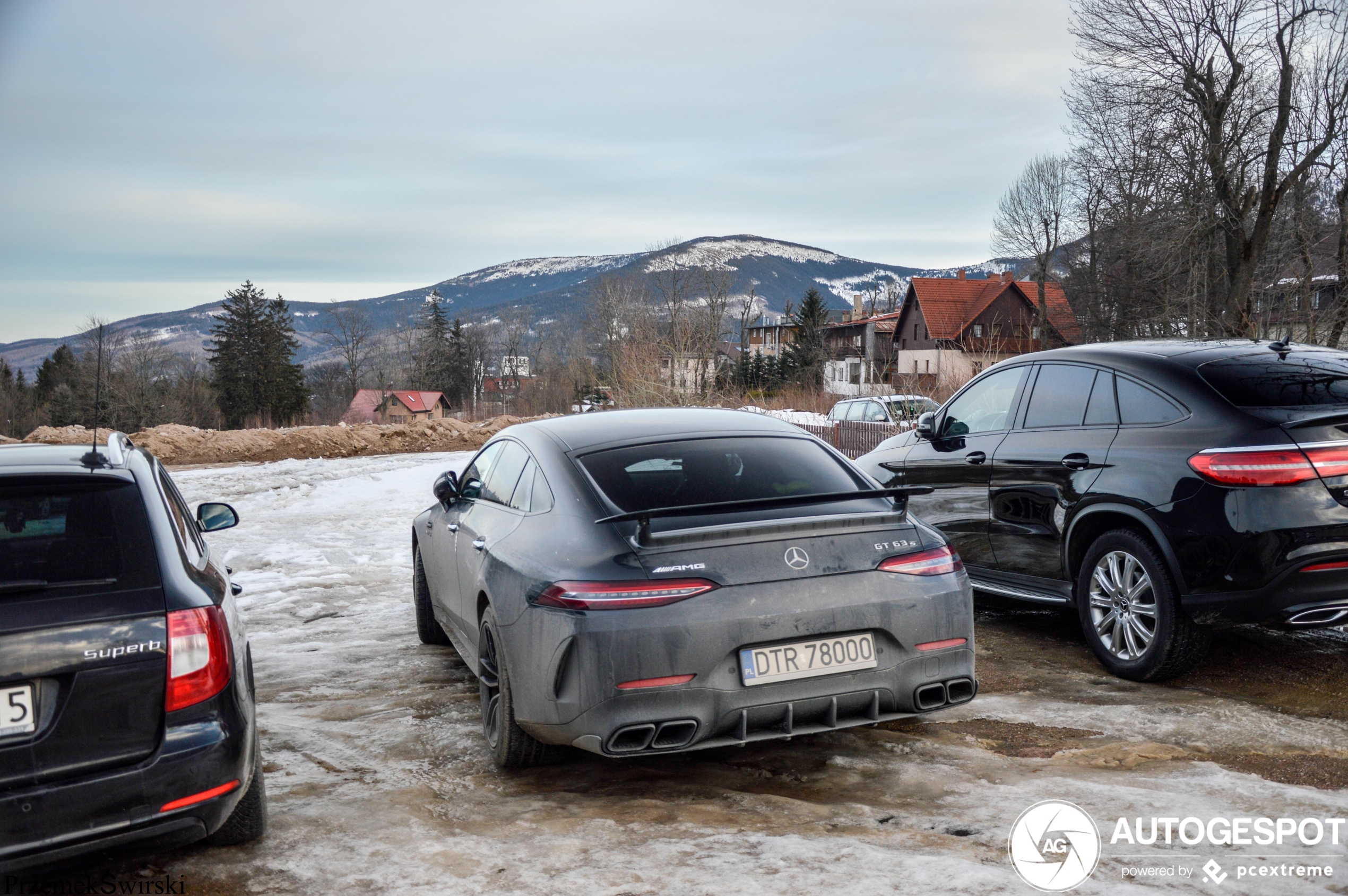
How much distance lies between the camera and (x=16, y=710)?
2592 millimetres

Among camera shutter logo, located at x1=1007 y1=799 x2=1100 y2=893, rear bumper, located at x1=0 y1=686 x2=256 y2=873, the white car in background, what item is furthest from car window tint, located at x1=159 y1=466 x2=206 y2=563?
the white car in background

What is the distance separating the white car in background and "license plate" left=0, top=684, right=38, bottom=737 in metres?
15.2

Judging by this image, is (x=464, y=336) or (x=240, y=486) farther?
(x=464, y=336)

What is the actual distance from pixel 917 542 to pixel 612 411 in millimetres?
1858

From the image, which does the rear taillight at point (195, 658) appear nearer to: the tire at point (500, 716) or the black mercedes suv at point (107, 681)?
the black mercedes suv at point (107, 681)

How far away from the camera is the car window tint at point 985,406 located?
619 cm

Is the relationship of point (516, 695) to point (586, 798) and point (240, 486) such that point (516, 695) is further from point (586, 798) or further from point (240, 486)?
point (240, 486)

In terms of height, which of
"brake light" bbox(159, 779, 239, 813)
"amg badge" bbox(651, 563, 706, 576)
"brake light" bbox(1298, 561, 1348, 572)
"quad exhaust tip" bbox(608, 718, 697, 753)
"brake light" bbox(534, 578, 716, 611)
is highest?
"amg badge" bbox(651, 563, 706, 576)

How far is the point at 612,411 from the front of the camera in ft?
16.4

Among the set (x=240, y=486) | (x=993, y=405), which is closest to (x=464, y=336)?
(x=240, y=486)

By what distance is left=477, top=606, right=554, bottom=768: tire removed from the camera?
382 centimetres

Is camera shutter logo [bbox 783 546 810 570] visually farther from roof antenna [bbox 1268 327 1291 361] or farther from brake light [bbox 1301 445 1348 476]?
roof antenna [bbox 1268 327 1291 361]

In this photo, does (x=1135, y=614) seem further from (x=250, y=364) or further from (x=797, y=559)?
(x=250, y=364)

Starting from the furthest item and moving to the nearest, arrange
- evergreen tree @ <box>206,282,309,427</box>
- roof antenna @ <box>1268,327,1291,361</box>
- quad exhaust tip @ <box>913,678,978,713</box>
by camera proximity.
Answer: evergreen tree @ <box>206,282,309,427</box>, roof antenna @ <box>1268,327,1291,361</box>, quad exhaust tip @ <box>913,678,978,713</box>
